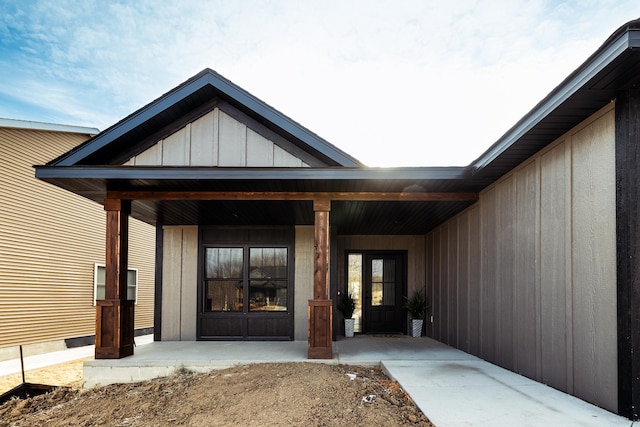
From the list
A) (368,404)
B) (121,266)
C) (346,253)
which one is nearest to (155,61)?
(346,253)

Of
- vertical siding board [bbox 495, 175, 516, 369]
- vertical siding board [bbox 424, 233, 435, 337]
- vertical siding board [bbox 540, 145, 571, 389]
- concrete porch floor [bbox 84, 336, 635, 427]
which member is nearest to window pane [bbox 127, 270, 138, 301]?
concrete porch floor [bbox 84, 336, 635, 427]

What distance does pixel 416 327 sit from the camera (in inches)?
398

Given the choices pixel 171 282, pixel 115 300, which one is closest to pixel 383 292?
pixel 171 282

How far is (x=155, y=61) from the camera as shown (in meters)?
27.8

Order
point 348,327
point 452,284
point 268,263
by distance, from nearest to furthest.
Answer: point 452,284, point 268,263, point 348,327

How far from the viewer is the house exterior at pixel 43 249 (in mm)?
9992

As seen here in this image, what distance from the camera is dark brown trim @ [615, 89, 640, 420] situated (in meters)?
3.63

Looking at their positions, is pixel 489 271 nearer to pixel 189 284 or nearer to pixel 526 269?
pixel 526 269

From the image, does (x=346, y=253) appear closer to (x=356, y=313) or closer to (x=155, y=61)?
(x=356, y=313)

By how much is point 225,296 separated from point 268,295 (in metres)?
0.86

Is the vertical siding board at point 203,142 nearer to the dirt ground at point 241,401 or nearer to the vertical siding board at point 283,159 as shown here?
the vertical siding board at point 283,159

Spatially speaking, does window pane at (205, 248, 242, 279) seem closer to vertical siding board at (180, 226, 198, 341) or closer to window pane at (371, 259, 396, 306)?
vertical siding board at (180, 226, 198, 341)

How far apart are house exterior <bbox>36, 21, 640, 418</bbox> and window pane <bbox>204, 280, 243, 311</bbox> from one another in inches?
1.6

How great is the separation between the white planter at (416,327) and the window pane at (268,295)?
2.90m
